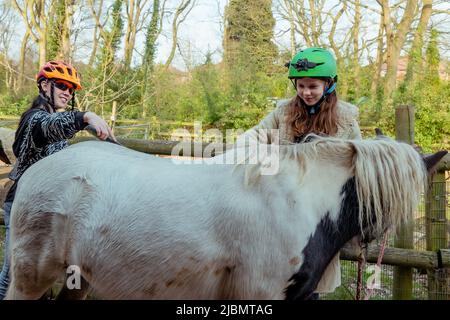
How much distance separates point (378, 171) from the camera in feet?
6.95

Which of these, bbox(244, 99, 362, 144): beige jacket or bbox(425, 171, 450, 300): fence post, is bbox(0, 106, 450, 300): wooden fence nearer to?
bbox(425, 171, 450, 300): fence post

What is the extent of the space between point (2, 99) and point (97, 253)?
67.2 ft

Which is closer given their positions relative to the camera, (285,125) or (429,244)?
(285,125)

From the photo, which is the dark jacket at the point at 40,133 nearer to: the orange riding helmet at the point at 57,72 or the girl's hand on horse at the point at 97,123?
the girl's hand on horse at the point at 97,123

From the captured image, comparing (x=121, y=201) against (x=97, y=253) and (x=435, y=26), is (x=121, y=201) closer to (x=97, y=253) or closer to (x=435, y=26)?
(x=97, y=253)

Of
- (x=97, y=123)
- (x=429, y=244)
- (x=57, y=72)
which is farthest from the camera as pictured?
(x=429, y=244)

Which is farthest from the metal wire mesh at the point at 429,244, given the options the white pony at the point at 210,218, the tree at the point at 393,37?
the tree at the point at 393,37

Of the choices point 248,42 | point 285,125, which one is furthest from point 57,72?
point 248,42

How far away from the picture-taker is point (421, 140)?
42.3 ft

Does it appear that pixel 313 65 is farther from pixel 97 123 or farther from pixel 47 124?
pixel 47 124

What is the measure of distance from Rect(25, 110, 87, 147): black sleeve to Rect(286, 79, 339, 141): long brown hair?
125 centimetres

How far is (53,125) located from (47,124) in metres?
0.05

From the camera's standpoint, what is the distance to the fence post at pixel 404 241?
3.93m

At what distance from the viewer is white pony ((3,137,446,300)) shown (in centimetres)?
203
